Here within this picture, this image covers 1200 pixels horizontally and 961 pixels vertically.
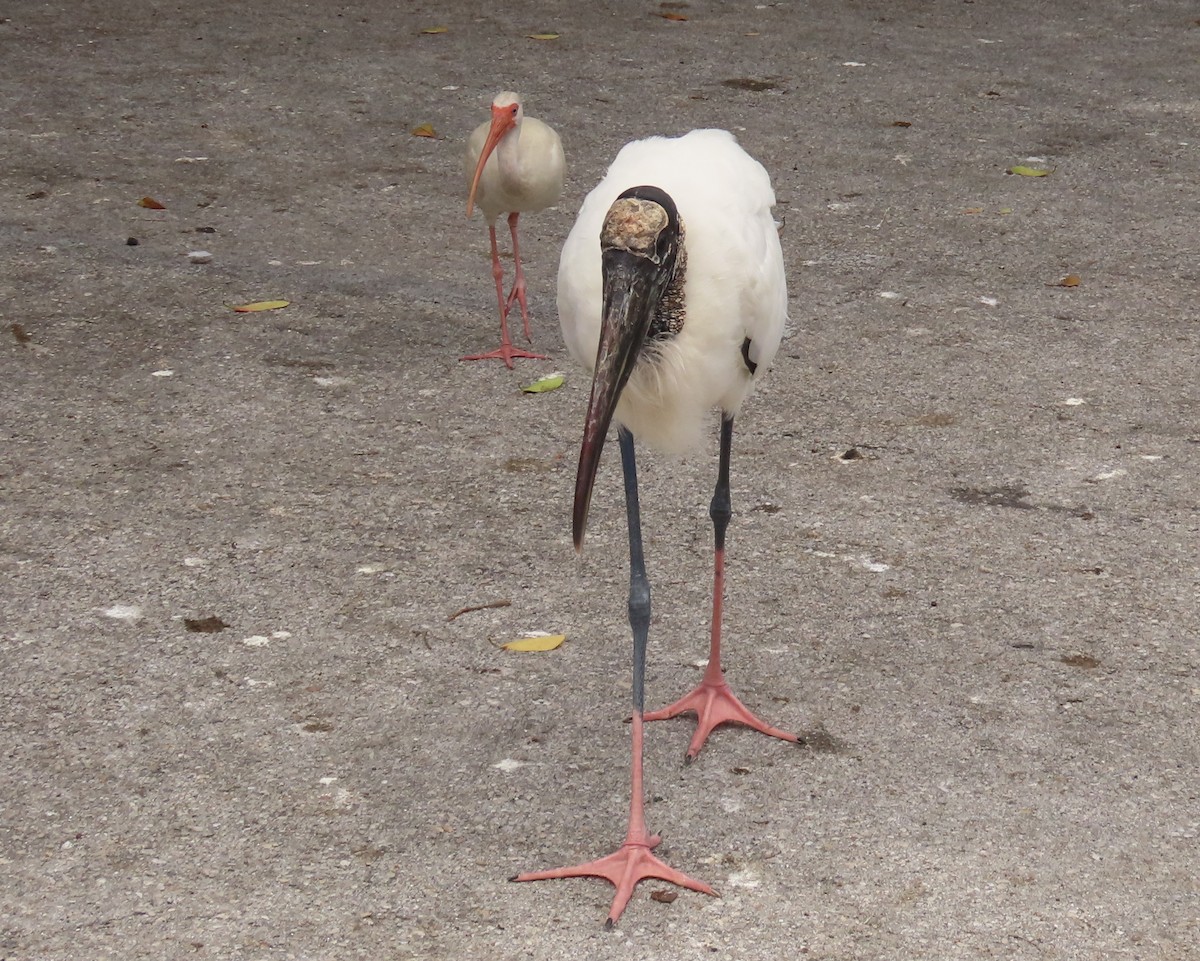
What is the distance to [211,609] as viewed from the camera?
419 centimetres

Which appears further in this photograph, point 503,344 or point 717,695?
point 503,344

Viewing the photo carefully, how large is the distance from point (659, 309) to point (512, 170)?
2.90 metres

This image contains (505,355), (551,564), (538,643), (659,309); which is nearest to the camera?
(659,309)

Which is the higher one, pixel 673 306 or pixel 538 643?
pixel 673 306

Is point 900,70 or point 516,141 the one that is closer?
point 516,141

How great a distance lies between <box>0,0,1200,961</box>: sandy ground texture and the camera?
3.21 metres

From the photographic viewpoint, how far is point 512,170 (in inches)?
234

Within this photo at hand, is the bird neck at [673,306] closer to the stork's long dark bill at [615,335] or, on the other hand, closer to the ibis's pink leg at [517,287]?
the stork's long dark bill at [615,335]

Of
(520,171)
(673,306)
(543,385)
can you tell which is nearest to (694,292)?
(673,306)

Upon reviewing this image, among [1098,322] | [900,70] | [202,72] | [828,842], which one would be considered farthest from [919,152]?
[828,842]

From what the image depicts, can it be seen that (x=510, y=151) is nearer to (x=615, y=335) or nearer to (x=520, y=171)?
(x=520, y=171)

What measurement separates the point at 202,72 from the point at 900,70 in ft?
12.9

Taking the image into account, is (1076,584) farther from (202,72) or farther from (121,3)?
(121,3)

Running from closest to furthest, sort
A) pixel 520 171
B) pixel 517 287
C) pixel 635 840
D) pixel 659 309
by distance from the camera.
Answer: pixel 659 309 < pixel 635 840 < pixel 520 171 < pixel 517 287
